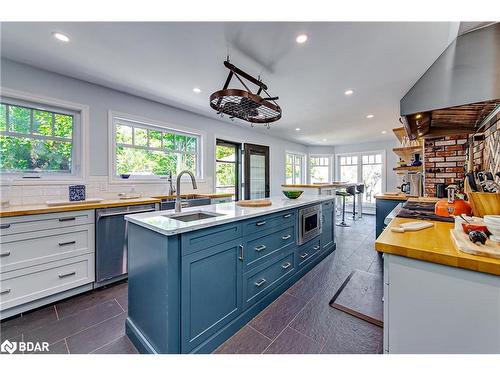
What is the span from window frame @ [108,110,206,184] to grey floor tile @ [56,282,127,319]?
1458mm

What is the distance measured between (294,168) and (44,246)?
671cm

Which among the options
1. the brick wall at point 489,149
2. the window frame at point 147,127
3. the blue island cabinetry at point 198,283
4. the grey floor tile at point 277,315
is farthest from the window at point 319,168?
the blue island cabinetry at point 198,283

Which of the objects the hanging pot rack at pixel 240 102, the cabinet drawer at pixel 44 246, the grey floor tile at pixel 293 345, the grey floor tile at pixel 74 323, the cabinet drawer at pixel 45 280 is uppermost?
the hanging pot rack at pixel 240 102

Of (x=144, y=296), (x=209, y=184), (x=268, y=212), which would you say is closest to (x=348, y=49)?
(x=268, y=212)

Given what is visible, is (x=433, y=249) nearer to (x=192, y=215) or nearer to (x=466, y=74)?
(x=466, y=74)

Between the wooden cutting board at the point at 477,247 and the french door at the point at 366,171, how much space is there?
22.7 ft

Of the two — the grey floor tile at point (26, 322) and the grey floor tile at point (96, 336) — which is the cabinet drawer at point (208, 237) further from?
the grey floor tile at point (26, 322)

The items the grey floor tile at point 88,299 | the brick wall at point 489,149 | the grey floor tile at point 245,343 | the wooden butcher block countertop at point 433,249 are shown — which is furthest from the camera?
the grey floor tile at point 88,299

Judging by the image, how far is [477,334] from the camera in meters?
0.81

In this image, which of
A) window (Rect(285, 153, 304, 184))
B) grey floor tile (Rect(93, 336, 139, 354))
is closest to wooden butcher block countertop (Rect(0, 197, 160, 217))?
grey floor tile (Rect(93, 336, 139, 354))

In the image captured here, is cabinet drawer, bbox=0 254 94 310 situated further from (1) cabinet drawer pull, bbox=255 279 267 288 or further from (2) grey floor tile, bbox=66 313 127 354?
(1) cabinet drawer pull, bbox=255 279 267 288

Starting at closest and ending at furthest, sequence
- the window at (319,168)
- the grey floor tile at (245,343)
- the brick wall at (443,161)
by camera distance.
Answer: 1. the grey floor tile at (245,343)
2. the brick wall at (443,161)
3. the window at (319,168)

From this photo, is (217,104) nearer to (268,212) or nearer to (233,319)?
(268,212)

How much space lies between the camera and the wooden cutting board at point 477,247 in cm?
80
